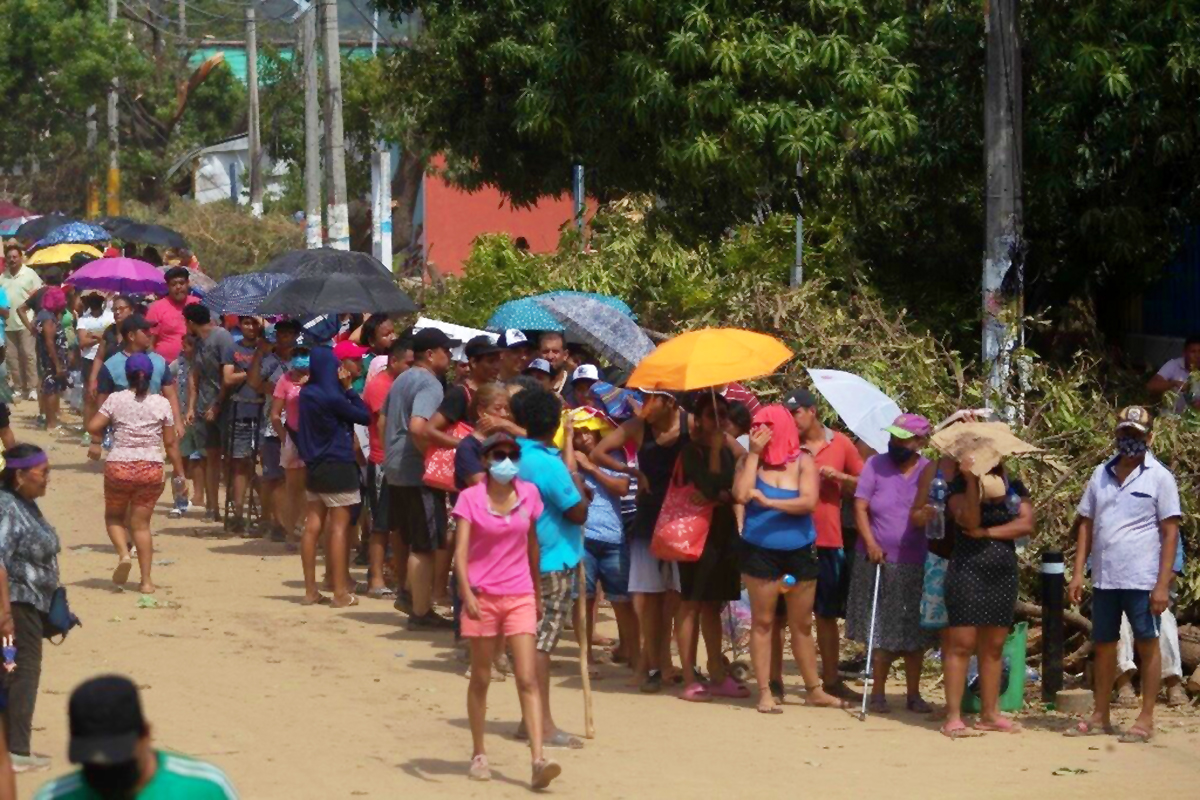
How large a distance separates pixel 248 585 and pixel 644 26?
564 cm

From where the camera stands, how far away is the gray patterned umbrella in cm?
1182

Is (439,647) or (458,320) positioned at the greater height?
(458,320)

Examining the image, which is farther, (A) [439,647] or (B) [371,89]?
(B) [371,89]

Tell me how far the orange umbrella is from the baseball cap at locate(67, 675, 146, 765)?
6.04 metres

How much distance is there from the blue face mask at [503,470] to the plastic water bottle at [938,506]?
254 cm

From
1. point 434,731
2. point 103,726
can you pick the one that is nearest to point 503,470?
point 434,731

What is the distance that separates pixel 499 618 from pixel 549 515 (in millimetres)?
750

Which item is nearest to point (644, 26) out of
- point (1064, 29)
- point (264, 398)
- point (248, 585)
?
point (1064, 29)

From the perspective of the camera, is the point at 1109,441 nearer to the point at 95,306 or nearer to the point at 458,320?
the point at 458,320

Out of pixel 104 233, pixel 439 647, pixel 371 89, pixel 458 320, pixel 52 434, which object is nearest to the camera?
pixel 439 647

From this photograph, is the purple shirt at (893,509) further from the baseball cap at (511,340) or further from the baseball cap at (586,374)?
the baseball cap at (511,340)

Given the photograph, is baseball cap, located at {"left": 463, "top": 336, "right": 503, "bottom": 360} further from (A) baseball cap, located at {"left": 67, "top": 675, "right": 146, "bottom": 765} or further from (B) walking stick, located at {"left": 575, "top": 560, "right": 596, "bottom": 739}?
(A) baseball cap, located at {"left": 67, "top": 675, "right": 146, "bottom": 765}

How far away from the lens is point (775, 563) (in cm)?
1037

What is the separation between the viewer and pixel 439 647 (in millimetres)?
12008
